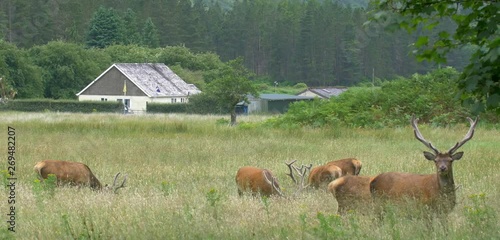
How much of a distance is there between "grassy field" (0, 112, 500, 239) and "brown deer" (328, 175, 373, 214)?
0.27m

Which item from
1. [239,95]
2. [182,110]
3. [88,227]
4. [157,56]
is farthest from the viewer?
[157,56]

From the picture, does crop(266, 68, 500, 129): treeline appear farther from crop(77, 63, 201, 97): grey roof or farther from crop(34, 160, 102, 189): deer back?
crop(77, 63, 201, 97): grey roof

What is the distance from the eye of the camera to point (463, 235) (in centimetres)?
913

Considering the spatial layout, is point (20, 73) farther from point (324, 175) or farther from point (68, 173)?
point (324, 175)

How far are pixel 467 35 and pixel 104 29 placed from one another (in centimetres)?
9301

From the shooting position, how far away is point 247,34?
11919cm

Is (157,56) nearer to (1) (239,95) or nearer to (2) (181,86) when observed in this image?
(2) (181,86)

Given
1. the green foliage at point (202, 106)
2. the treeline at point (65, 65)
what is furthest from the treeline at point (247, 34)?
the green foliage at point (202, 106)

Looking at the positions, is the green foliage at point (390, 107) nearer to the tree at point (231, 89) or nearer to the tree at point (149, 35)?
the tree at point (231, 89)

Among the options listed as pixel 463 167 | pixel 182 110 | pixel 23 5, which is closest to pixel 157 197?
pixel 463 167

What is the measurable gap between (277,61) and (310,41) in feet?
21.9

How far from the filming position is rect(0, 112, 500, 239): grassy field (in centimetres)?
955

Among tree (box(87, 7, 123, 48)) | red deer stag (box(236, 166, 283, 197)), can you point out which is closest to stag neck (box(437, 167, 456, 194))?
red deer stag (box(236, 166, 283, 197))

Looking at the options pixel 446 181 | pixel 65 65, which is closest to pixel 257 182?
pixel 446 181
